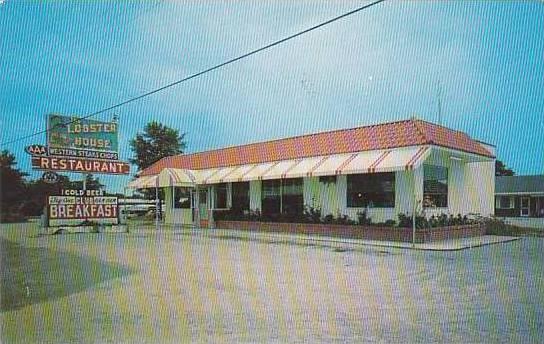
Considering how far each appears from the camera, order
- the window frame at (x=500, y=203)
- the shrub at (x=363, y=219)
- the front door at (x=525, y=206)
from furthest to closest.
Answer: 1. the window frame at (x=500, y=203)
2. the front door at (x=525, y=206)
3. the shrub at (x=363, y=219)

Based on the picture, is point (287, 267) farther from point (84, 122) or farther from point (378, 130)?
point (84, 122)

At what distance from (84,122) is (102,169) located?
1885mm

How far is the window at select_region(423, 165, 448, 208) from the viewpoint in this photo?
14609 millimetres

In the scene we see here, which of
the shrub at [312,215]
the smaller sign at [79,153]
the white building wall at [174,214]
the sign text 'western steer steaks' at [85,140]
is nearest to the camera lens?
the shrub at [312,215]

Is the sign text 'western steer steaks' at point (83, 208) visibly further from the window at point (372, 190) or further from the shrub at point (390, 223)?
the shrub at point (390, 223)

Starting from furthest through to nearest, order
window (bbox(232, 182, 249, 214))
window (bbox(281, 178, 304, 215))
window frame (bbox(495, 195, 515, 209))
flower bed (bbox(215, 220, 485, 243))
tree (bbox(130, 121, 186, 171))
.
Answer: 1. window frame (bbox(495, 195, 515, 209))
2. tree (bbox(130, 121, 186, 171))
3. window (bbox(232, 182, 249, 214))
4. window (bbox(281, 178, 304, 215))
5. flower bed (bbox(215, 220, 485, 243))

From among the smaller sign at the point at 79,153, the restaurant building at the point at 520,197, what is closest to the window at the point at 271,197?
the smaller sign at the point at 79,153

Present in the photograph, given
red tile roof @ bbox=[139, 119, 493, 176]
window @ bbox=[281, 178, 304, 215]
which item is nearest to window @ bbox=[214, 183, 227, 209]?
red tile roof @ bbox=[139, 119, 493, 176]

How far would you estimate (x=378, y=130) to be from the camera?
51.8 ft

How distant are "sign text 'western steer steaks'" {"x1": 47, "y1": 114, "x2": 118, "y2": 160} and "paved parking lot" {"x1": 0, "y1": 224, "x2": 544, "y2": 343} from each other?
7205 mm

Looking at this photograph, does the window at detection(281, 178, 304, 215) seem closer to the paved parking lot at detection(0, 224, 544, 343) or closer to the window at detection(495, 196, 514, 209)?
the paved parking lot at detection(0, 224, 544, 343)

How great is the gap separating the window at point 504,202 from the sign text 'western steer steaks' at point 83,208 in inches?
1110

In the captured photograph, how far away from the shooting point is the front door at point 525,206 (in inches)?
1264

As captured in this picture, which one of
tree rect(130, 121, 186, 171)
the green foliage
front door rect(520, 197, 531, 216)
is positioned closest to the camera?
the green foliage
